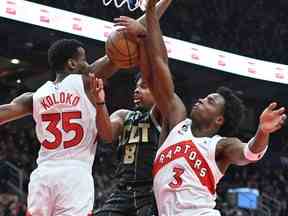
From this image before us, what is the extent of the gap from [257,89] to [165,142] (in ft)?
52.5

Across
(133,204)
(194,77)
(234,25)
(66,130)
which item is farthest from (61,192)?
(234,25)

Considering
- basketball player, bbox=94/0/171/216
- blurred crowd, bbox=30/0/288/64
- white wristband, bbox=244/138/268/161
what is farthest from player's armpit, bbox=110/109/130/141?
blurred crowd, bbox=30/0/288/64

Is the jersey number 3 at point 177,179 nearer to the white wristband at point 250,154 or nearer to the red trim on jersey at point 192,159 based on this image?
the red trim on jersey at point 192,159

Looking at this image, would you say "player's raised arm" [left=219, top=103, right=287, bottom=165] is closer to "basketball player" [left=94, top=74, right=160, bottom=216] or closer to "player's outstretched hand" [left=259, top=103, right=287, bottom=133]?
"player's outstretched hand" [left=259, top=103, right=287, bottom=133]

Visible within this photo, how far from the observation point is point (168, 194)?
13.1 feet

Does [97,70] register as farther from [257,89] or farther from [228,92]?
[257,89]

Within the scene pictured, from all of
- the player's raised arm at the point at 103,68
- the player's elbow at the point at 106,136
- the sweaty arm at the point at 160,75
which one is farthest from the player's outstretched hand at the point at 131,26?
the player's elbow at the point at 106,136

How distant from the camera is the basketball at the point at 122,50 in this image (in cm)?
441

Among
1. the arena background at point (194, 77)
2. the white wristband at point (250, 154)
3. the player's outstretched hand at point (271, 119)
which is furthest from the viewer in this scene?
the arena background at point (194, 77)

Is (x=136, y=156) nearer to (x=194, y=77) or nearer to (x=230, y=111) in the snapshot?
(x=230, y=111)

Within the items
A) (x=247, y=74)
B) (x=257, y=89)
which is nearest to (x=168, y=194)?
(x=247, y=74)

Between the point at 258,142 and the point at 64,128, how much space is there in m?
1.37

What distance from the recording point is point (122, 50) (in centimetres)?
442

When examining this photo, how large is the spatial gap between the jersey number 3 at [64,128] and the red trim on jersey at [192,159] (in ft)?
2.05
